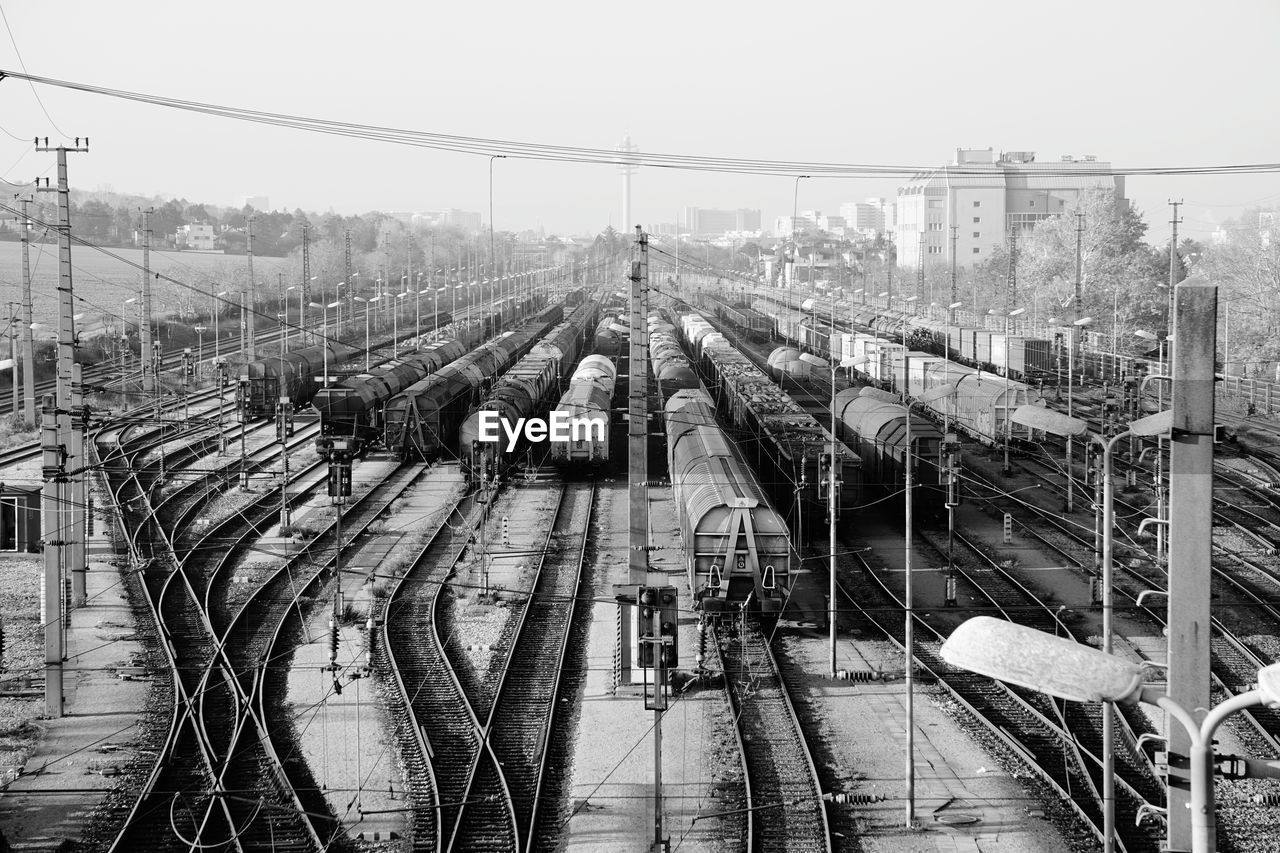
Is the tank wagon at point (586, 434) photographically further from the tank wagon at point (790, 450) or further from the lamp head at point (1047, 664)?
the lamp head at point (1047, 664)

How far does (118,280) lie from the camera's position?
119 m

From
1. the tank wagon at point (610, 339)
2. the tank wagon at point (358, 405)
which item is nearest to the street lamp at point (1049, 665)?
the tank wagon at point (358, 405)

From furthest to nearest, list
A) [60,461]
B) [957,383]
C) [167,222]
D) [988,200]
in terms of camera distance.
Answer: [167,222], [988,200], [957,383], [60,461]

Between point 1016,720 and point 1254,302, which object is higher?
point 1254,302

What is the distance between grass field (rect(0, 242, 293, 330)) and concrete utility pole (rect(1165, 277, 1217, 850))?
7077 cm

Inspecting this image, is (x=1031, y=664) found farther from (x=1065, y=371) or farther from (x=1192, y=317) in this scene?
(x=1065, y=371)

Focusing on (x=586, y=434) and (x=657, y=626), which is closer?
(x=657, y=626)

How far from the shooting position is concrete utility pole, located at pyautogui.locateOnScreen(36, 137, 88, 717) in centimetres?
1722

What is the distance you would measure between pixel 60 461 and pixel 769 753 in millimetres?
10252

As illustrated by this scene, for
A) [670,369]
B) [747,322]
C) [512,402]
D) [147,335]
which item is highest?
[747,322]

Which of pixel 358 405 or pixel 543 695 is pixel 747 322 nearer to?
pixel 358 405

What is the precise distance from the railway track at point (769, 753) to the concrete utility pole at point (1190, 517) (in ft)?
25.8

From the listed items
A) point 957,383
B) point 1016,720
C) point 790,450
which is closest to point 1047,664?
point 1016,720

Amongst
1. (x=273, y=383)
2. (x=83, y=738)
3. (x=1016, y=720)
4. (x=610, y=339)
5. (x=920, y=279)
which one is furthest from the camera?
(x=920, y=279)
